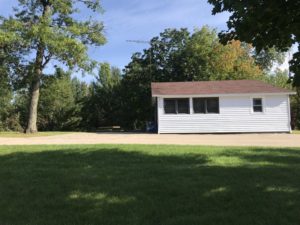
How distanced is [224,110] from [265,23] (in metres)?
23.5

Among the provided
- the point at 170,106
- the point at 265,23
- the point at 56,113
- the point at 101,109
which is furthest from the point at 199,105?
the point at 265,23

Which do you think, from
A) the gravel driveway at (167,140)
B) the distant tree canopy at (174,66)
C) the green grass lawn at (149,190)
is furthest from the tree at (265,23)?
the distant tree canopy at (174,66)

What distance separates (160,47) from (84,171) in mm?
36310

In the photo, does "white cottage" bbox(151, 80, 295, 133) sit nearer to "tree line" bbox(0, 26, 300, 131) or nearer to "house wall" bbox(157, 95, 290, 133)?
"house wall" bbox(157, 95, 290, 133)

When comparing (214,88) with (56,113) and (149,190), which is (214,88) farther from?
(149,190)

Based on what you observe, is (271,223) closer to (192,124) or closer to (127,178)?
(127,178)

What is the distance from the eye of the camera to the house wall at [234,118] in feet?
93.5

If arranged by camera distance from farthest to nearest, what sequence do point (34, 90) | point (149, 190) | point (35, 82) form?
point (34, 90) → point (35, 82) → point (149, 190)

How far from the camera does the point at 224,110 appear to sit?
28812mm

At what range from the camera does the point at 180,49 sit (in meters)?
44.9

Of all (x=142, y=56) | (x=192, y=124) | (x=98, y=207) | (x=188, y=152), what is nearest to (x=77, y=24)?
(x=192, y=124)

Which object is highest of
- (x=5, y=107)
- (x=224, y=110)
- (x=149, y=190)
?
(x=5, y=107)

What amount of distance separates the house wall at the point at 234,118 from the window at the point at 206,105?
12.0 inches

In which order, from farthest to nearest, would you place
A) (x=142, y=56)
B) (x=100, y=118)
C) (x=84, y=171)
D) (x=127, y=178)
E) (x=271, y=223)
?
1. (x=142, y=56)
2. (x=100, y=118)
3. (x=84, y=171)
4. (x=127, y=178)
5. (x=271, y=223)
